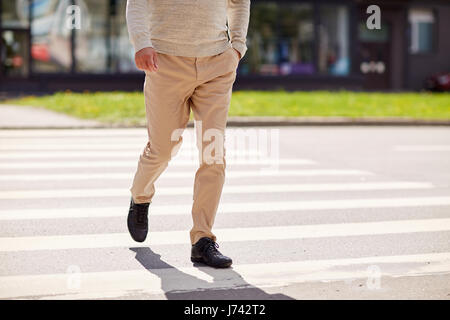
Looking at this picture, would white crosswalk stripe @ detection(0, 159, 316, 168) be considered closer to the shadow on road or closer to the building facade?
the shadow on road

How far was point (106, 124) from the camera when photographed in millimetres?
13836

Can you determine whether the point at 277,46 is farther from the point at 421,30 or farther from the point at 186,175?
the point at 186,175

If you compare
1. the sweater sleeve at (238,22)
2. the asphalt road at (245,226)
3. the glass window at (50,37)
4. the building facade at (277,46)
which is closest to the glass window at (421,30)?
the building facade at (277,46)

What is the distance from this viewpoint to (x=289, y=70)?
2948 cm

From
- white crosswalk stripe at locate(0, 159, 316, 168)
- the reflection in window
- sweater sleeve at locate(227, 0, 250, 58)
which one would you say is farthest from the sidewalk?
the reflection in window

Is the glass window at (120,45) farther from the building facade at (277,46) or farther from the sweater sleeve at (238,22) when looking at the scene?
the sweater sleeve at (238,22)

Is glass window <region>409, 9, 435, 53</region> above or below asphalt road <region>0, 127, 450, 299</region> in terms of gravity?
above

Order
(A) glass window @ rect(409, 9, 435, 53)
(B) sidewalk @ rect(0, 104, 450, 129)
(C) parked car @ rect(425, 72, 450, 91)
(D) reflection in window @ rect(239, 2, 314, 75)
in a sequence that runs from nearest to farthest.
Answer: (B) sidewalk @ rect(0, 104, 450, 129), (D) reflection in window @ rect(239, 2, 314, 75), (C) parked car @ rect(425, 72, 450, 91), (A) glass window @ rect(409, 9, 435, 53)

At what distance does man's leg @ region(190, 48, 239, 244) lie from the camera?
4531mm

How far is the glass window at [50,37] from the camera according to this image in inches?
1036

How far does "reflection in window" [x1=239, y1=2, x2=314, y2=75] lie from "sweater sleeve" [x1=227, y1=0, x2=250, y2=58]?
23.9m

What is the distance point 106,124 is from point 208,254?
9.55 metres

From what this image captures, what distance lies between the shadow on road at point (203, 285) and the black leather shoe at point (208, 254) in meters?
0.04

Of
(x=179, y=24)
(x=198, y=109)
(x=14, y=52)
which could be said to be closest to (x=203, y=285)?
(x=198, y=109)
